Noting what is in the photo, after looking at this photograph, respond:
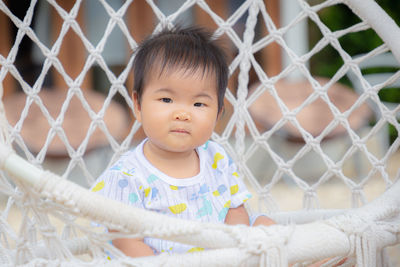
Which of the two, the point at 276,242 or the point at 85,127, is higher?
the point at 85,127

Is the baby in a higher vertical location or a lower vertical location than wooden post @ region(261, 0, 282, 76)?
lower

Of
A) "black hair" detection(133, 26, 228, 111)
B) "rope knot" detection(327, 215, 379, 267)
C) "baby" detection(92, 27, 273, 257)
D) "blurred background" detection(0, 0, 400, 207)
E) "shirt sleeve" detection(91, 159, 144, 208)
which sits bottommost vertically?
"rope knot" detection(327, 215, 379, 267)

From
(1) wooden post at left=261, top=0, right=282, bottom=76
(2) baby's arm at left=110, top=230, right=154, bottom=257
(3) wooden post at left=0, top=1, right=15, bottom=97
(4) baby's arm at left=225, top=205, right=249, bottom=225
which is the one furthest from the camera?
(1) wooden post at left=261, top=0, right=282, bottom=76

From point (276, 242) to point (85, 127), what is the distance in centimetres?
246

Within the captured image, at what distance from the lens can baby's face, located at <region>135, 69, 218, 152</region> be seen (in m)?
1.04

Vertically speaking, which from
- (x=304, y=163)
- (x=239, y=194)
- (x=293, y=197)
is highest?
(x=304, y=163)

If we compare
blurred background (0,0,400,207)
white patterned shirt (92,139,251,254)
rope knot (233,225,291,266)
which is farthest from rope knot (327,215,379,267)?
blurred background (0,0,400,207)

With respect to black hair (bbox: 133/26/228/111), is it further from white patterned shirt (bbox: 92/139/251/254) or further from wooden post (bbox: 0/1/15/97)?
wooden post (bbox: 0/1/15/97)

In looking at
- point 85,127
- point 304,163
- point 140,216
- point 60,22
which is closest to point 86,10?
point 60,22

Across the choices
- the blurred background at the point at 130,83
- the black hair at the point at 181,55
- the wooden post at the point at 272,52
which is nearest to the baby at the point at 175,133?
the black hair at the point at 181,55

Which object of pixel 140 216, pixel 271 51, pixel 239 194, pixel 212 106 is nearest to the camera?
pixel 140 216

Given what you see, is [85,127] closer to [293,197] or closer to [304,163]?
[293,197]

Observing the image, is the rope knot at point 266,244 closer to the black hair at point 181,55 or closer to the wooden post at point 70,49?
the black hair at point 181,55

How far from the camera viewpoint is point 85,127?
304 centimetres
